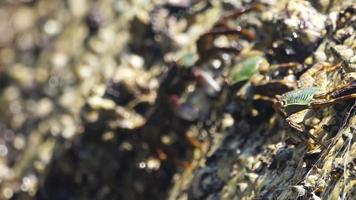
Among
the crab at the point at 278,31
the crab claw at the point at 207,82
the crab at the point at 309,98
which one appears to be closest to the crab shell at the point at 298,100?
the crab at the point at 309,98

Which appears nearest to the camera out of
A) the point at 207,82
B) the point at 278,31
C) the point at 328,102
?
the point at 328,102

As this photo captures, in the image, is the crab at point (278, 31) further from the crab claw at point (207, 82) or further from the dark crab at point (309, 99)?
the dark crab at point (309, 99)

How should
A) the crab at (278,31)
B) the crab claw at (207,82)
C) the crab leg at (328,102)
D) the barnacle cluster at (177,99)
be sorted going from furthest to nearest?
the crab claw at (207,82) < the crab at (278,31) < the barnacle cluster at (177,99) < the crab leg at (328,102)

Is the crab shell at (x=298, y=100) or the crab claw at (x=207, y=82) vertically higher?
the crab shell at (x=298, y=100)

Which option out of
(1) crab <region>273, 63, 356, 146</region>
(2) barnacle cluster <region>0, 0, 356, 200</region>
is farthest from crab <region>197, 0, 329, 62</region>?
(1) crab <region>273, 63, 356, 146</region>

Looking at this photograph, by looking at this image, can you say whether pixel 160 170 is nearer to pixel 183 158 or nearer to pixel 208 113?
pixel 183 158

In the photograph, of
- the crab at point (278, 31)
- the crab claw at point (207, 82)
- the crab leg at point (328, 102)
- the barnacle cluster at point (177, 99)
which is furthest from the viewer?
the crab claw at point (207, 82)

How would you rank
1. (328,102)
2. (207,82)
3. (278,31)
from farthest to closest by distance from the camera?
(207,82) → (278,31) → (328,102)

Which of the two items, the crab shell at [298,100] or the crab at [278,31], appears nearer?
the crab shell at [298,100]

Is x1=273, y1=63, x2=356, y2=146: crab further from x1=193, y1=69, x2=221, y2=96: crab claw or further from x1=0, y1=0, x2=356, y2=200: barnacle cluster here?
x1=193, y1=69, x2=221, y2=96: crab claw

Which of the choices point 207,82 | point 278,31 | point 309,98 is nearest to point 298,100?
point 309,98

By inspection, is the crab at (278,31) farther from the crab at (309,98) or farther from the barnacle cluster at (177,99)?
the crab at (309,98)

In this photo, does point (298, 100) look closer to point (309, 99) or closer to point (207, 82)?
point (309, 99)
